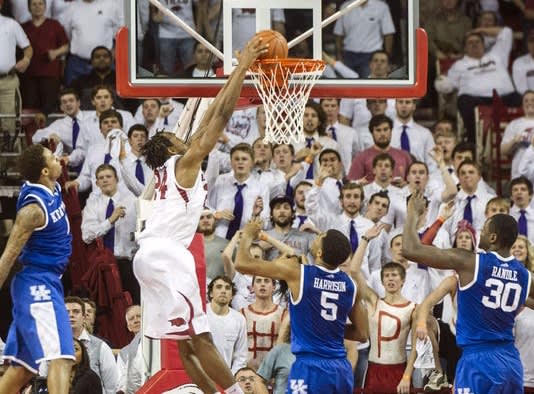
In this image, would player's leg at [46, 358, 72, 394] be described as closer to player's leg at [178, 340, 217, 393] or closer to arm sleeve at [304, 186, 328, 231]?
player's leg at [178, 340, 217, 393]

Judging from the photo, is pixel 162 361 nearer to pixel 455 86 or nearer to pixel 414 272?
pixel 414 272

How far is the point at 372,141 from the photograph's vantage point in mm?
16531

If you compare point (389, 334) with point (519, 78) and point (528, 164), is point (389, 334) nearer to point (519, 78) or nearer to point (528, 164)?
point (528, 164)

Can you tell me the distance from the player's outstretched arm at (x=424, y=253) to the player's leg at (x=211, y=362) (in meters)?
1.45

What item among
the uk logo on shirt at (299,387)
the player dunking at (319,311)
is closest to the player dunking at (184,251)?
the player dunking at (319,311)

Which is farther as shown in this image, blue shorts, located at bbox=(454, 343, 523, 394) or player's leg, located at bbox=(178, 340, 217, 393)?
blue shorts, located at bbox=(454, 343, 523, 394)

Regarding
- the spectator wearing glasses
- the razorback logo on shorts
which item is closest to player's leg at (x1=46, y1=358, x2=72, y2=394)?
the razorback logo on shorts

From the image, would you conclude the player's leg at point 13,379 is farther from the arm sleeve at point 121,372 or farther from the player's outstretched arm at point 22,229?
the arm sleeve at point 121,372

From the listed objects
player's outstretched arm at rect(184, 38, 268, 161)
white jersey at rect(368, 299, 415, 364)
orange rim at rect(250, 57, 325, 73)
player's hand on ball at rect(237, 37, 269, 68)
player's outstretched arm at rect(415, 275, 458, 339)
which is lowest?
white jersey at rect(368, 299, 415, 364)

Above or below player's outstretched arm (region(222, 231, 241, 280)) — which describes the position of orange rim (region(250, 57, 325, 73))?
above

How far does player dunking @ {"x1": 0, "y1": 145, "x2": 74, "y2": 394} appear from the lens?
31.1ft

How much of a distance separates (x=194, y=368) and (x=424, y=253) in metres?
1.74

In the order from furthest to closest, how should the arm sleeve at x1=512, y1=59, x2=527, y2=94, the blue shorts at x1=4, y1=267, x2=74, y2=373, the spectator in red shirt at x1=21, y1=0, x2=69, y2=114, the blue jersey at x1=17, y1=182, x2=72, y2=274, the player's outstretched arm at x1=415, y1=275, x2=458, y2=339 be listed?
the arm sleeve at x1=512, y1=59, x2=527, y2=94, the spectator in red shirt at x1=21, y1=0, x2=69, y2=114, the player's outstretched arm at x1=415, y1=275, x2=458, y2=339, the blue jersey at x1=17, y1=182, x2=72, y2=274, the blue shorts at x1=4, y1=267, x2=74, y2=373

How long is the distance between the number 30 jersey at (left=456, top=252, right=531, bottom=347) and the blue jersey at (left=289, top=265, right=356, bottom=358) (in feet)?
2.73
